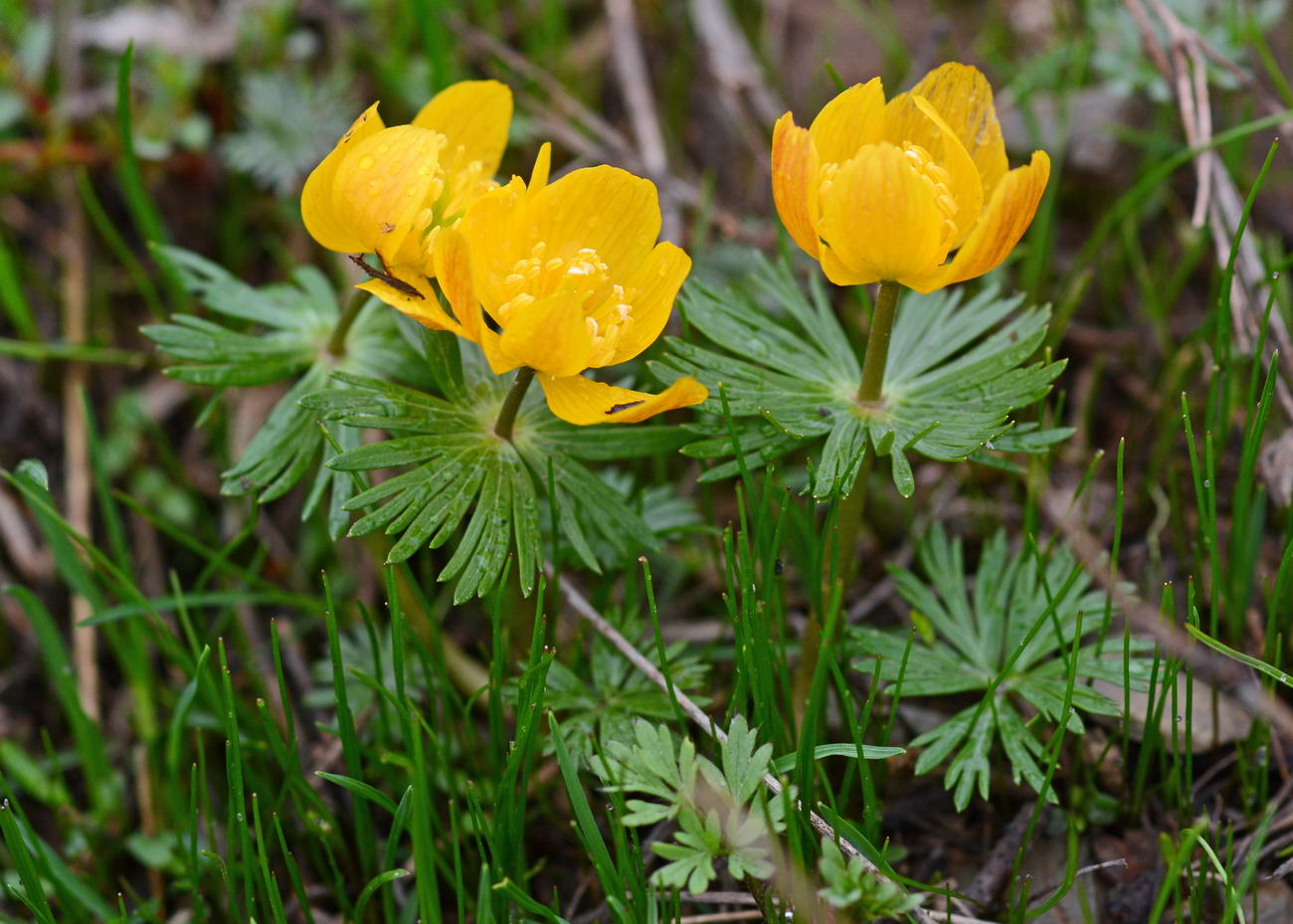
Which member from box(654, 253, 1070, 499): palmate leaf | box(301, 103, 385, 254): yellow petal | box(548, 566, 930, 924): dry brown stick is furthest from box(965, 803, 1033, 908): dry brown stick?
box(301, 103, 385, 254): yellow petal

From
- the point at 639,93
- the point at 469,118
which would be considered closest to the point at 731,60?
the point at 639,93

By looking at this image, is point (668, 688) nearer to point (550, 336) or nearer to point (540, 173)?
point (550, 336)

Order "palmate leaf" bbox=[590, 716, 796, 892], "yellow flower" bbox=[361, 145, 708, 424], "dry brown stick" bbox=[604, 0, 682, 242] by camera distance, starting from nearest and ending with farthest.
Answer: "palmate leaf" bbox=[590, 716, 796, 892], "yellow flower" bbox=[361, 145, 708, 424], "dry brown stick" bbox=[604, 0, 682, 242]

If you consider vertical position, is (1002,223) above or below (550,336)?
above

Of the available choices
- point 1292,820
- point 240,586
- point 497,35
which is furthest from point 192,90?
point 1292,820

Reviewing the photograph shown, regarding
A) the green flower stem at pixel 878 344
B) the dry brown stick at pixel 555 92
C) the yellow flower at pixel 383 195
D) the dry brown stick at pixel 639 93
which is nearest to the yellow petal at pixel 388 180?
the yellow flower at pixel 383 195

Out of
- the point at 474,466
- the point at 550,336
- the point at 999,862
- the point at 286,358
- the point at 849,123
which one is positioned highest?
the point at 849,123

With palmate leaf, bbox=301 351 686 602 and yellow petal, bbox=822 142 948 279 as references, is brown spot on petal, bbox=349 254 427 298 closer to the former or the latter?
palmate leaf, bbox=301 351 686 602
